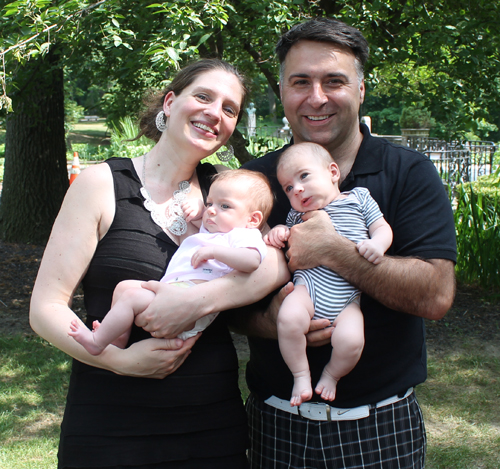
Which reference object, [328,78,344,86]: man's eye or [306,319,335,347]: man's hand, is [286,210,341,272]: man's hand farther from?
[328,78,344,86]: man's eye

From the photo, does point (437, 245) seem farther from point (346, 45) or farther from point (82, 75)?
point (82, 75)

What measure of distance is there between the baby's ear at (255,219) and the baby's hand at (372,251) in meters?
0.47

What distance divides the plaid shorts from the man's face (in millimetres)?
1172

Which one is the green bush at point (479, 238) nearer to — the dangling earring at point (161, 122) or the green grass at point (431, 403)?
the green grass at point (431, 403)

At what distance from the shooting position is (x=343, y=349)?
78.7 inches

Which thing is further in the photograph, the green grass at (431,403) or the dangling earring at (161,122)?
the green grass at (431,403)

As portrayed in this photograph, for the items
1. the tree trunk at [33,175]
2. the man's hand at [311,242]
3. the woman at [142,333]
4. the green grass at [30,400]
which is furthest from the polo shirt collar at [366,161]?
the tree trunk at [33,175]

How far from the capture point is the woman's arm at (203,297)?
2.01 meters

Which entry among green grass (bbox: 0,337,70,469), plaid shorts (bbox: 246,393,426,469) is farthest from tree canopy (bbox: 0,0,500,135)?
green grass (bbox: 0,337,70,469)

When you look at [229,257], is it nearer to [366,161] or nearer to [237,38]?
[366,161]

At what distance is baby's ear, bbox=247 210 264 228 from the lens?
2.28 m

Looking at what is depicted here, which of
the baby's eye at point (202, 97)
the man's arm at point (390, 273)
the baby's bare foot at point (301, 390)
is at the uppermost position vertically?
the baby's eye at point (202, 97)

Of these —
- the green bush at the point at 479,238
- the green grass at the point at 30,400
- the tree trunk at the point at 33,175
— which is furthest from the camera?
the tree trunk at the point at 33,175

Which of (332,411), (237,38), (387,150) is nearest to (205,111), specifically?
(387,150)
